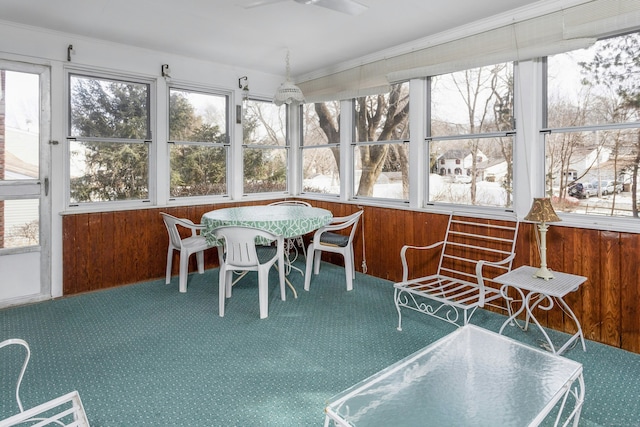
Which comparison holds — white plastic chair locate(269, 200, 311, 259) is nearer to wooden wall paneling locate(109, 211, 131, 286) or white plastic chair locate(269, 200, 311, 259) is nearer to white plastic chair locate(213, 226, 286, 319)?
white plastic chair locate(213, 226, 286, 319)

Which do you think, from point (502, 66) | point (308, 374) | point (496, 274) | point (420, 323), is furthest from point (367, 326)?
point (502, 66)

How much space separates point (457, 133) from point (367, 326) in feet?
6.70

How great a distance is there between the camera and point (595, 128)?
2771 millimetres

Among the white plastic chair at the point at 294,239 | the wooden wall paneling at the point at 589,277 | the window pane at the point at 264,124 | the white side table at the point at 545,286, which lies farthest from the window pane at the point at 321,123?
the wooden wall paneling at the point at 589,277

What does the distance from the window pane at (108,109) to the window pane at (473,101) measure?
323cm

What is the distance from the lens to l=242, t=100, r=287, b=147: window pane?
5.16 m

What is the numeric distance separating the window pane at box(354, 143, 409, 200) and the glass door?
132 inches

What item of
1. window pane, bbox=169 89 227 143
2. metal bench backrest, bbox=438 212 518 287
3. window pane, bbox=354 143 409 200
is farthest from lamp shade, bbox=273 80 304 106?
metal bench backrest, bbox=438 212 518 287

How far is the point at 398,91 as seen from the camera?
418cm

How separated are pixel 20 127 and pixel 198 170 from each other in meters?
1.79

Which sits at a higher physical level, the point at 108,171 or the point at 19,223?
the point at 108,171

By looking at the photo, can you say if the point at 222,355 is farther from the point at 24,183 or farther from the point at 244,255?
the point at 24,183

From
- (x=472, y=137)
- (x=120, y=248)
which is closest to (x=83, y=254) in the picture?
(x=120, y=248)

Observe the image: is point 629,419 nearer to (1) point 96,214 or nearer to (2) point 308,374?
(2) point 308,374
